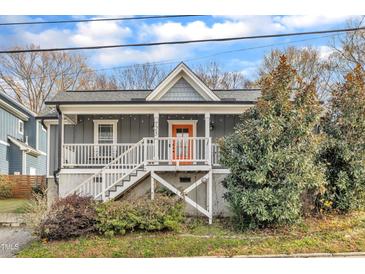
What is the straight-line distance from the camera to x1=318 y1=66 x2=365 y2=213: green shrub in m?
8.34

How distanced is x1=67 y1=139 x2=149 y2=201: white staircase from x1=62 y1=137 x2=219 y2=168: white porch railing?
29 cm

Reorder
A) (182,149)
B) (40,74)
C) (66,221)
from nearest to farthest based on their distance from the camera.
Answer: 1. (66,221)
2. (182,149)
3. (40,74)

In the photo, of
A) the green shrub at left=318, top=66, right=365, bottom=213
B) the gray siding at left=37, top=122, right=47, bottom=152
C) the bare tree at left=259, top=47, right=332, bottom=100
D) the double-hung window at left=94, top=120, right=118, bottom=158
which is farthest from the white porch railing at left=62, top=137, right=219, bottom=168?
the gray siding at left=37, top=122, right=47, bottom=152

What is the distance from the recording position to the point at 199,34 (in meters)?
9.31

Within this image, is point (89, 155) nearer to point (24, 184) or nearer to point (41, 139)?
point (24, 184)

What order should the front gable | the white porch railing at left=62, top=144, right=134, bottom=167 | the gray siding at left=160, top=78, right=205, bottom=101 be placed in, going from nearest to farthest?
1. the white porch railing at left=62, top=144, right=134, bottom=167
2. the front gable
3. the gray siding at left=160, top=78, right=205, bottom=101

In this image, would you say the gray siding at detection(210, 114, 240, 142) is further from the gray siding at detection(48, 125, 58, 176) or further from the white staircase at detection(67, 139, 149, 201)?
the gray siding at detection(48, 125, 58, 176)

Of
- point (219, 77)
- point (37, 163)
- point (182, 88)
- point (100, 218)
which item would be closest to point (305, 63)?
point (219, 77)

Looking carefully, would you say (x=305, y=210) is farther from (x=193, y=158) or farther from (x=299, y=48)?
(x=299, y=48)

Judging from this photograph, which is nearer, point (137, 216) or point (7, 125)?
point (137, 216)

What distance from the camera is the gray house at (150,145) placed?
9250mm

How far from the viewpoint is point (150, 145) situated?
9.84 meters

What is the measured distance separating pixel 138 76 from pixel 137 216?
660cm

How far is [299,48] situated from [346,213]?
611cm
